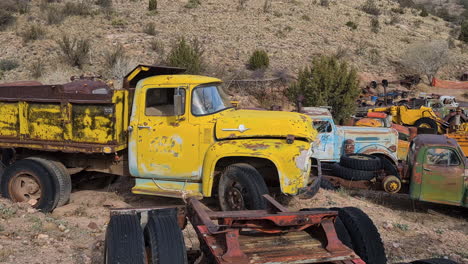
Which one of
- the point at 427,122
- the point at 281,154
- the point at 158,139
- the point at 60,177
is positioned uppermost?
the point at 158,139

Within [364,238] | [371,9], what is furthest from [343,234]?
[371,9]

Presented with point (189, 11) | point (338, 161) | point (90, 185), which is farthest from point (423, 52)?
point (90, 185)

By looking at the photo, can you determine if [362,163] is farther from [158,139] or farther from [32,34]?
[32,34]

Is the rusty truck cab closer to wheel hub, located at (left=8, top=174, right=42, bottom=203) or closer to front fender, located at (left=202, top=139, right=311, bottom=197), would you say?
front fender, located at (left=202, top=139, right=311, bottom=197)

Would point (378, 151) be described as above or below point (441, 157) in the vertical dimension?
below

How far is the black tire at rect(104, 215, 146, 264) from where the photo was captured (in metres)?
3.16

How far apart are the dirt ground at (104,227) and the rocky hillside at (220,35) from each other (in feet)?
37.3

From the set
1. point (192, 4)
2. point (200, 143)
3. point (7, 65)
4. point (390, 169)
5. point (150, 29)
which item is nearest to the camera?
point (200, 143)

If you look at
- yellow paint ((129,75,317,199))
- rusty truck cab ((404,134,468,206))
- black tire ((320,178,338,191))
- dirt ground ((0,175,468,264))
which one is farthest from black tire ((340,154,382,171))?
yellow paint ((129,75,317,199))

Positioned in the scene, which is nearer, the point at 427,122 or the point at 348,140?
the point at 348,140

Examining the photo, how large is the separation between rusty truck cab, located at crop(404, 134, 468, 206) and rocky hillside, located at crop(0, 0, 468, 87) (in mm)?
13752

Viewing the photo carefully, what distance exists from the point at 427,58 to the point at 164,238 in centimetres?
2989

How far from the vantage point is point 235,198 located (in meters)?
6.08

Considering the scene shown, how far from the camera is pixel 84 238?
555cm
